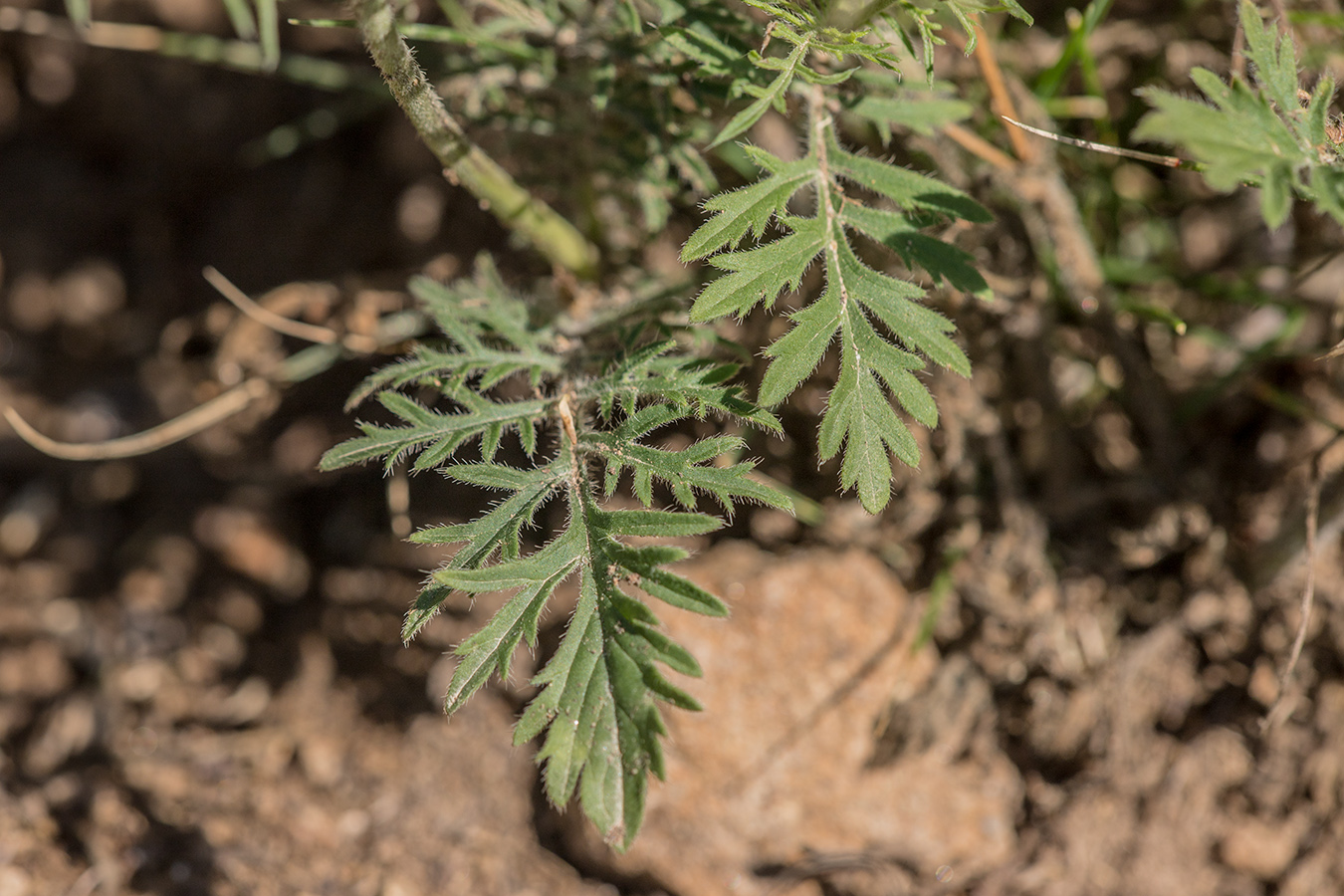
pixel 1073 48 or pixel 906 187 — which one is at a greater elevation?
pixel 1073 48

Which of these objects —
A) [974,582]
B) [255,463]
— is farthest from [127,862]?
[974,582]

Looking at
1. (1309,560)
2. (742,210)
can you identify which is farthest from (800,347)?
(1309,560)

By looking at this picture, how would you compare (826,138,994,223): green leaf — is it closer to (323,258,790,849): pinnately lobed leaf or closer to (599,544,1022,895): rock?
(323,258,790,849): pinnately lobed leaf

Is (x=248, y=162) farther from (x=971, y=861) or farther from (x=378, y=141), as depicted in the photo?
(x=971, y=861)

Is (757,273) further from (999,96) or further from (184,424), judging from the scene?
(184,424)

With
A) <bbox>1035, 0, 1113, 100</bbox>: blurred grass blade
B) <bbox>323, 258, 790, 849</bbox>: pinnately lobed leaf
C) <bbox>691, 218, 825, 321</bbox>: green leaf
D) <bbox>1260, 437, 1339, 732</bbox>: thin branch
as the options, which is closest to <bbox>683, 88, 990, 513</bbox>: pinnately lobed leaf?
<bbox>691, 218, 825, 321</bbox>: green leaf

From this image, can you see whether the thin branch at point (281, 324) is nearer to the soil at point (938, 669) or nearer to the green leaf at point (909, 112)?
the soil at point (938, 669)

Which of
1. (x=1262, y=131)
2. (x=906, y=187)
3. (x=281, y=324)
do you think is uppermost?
(x=1262, y=131)
